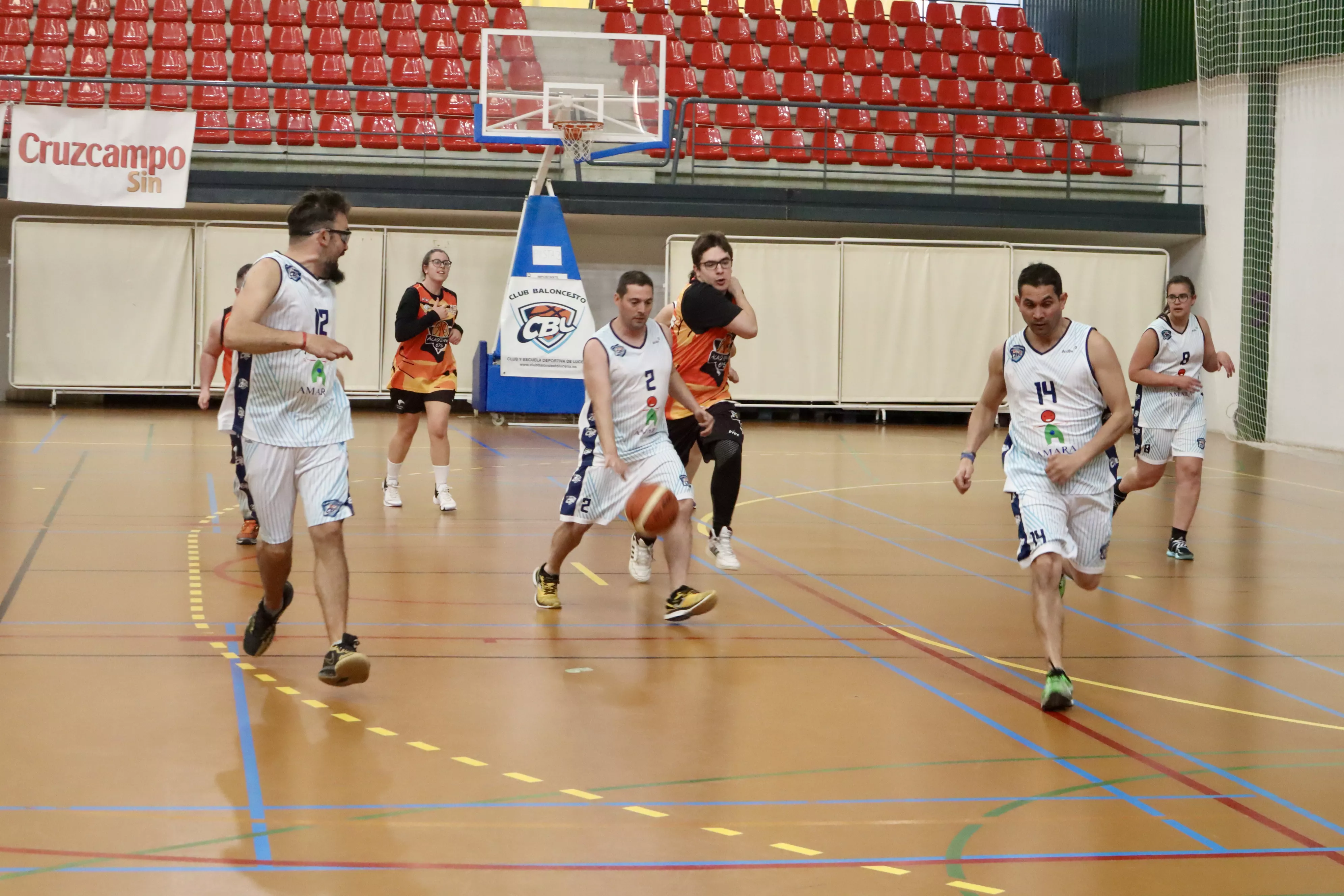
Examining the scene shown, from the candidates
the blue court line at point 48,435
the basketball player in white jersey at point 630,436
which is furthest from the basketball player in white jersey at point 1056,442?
the blue court line at point 48,435

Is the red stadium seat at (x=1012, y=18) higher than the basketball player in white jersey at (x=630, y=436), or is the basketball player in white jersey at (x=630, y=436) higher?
the red stadium seat at (x=1012, y=18)

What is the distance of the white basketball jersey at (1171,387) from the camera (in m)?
9.22

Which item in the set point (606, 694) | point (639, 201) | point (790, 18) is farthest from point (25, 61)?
point (606, 694)

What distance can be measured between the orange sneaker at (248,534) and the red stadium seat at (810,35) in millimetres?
15958

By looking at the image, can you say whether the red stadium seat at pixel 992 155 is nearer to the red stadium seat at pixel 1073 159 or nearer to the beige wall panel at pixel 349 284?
the red stadium seat at pixel 1073 159

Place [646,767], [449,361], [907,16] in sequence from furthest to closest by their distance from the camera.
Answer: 1. [907,16]
2. [449,361]
3. [646,767]

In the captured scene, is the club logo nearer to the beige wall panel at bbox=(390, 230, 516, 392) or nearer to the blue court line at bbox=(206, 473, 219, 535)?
the beige wall panel at bbox=(390, 230, 516, 392)

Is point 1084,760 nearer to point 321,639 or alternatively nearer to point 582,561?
point 321,639

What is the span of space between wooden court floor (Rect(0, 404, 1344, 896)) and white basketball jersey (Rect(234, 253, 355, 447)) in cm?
100

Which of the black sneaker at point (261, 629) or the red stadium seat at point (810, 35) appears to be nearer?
the black sneaker at point (261, 629)

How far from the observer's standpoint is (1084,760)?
4812 millimetres

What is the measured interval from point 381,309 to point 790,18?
890 centimetres

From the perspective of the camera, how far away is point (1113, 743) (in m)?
5.03

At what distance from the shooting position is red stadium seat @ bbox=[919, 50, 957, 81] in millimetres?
21891
